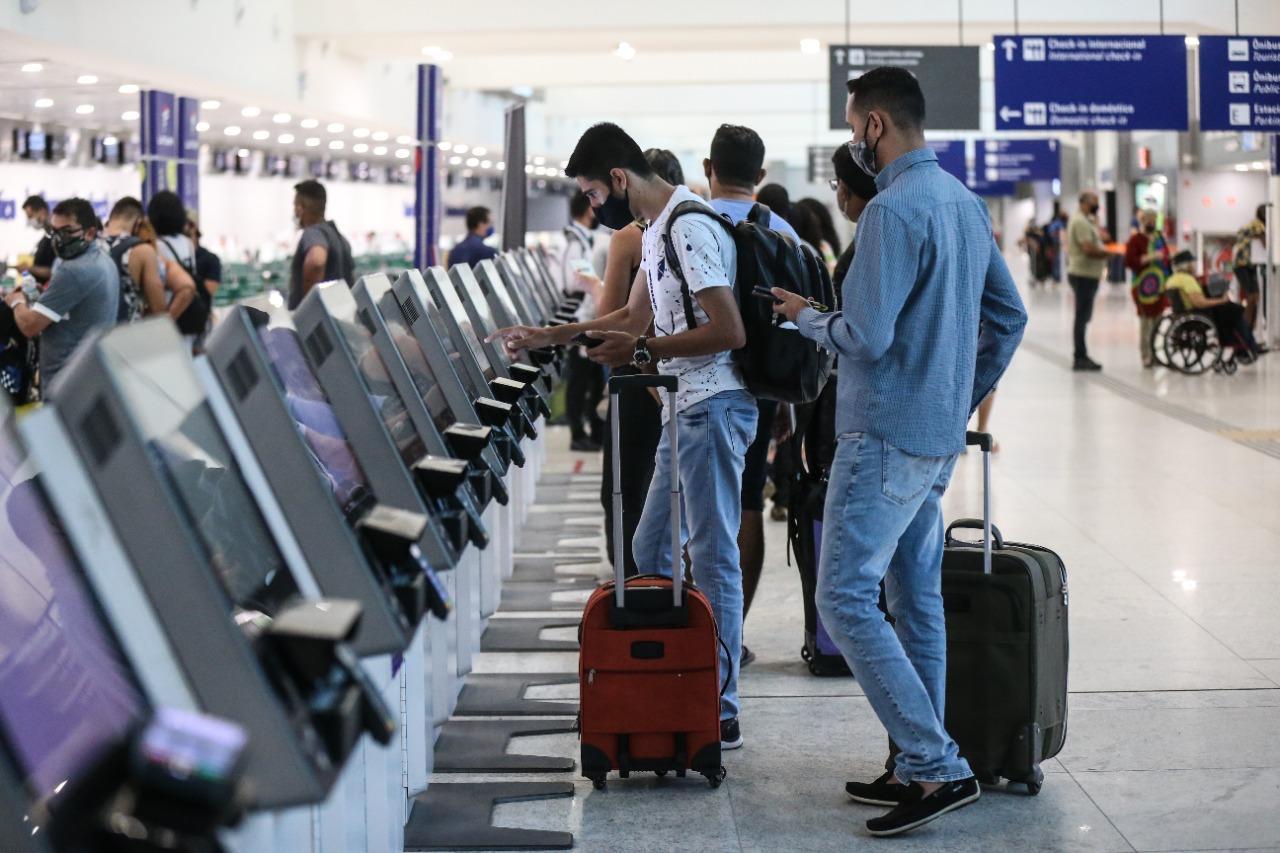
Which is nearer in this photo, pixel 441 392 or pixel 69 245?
pixel 441 392

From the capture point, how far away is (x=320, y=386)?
2725mm

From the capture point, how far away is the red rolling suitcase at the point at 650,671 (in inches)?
142

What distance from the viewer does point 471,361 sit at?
4.19m

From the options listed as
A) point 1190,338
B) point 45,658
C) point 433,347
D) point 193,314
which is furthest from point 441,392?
point 1190,338

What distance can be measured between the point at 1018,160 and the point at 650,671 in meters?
29.8

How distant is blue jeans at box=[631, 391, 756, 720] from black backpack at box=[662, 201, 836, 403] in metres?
0.10

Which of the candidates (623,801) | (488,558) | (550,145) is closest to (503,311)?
(488,558)

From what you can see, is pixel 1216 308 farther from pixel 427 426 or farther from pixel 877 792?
pixel 427 426

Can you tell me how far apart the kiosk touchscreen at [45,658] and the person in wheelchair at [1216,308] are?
43.0 feet

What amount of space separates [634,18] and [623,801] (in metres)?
13.6

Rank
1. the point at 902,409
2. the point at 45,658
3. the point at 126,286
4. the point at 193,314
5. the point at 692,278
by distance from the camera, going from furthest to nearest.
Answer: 1. the point at 193,314
2. the point at 126,286
3. the point at 692,278
4. the point at 902,409
5. the point at 45,658

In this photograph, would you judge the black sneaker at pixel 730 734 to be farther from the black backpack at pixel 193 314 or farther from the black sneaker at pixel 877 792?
the black backpack at pixel 193 314

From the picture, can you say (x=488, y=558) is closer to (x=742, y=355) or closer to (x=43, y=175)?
(x=742, y=355)

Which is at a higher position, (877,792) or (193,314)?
(193,314)
